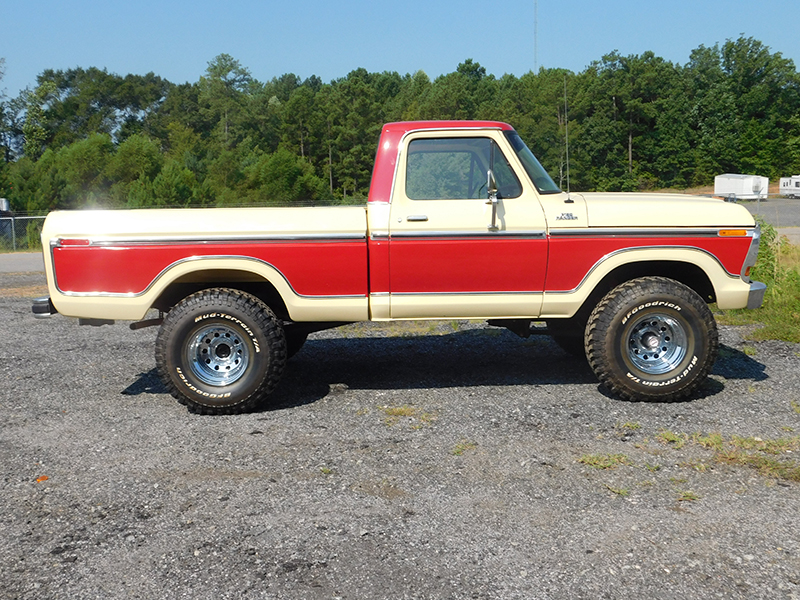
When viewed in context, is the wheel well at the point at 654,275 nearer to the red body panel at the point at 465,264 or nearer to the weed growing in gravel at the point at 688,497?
the red body panel at the point at 465,264

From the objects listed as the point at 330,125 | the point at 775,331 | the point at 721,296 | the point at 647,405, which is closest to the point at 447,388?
the point at 647,405

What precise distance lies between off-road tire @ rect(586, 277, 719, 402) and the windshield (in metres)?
1.01

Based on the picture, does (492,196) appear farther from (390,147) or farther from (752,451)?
(752,451)

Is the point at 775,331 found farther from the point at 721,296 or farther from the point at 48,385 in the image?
the point at 48,385

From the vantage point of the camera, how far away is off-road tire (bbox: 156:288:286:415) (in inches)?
239

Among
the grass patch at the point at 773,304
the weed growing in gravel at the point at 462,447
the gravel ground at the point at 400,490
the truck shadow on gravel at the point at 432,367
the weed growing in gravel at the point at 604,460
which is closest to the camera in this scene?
the gravel ground at the point at 400,490

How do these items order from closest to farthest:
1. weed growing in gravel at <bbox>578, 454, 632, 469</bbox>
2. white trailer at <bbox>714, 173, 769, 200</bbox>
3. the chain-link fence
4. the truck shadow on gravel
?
weed growing in gravel at <bbox>578, 454, 632, 469</bbox> < the truck shadow on gravel < white trailer at <bbox>714, 173, 769, 200</bbox> < the chain-link fence

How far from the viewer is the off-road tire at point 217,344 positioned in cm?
607

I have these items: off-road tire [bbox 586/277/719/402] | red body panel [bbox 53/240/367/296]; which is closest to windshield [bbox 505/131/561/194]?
off-road tire [bbox 586/277/719/402]

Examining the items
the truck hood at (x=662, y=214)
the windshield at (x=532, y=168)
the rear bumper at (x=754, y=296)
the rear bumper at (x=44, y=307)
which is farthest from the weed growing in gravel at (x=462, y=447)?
the rear bumper at (x=44, y=307)

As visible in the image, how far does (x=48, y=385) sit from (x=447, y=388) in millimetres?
3689

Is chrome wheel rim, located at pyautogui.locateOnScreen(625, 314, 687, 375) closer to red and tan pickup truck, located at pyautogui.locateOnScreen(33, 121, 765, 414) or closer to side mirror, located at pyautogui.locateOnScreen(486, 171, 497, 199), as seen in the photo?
red and tan pickup truck, located at pyautogui.locateOnScreen(33, 121, 765, 414)

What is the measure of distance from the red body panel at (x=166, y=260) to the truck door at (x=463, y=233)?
0.42 m

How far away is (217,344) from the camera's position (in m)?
6.21
